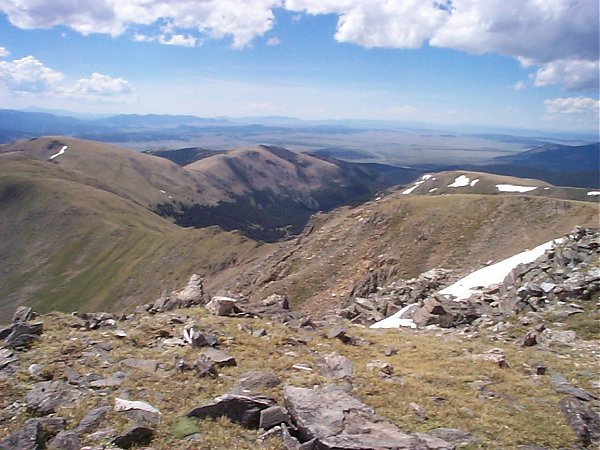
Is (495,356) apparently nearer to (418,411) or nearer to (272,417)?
(418,411)

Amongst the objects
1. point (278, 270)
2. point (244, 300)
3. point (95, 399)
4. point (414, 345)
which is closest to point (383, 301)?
point (244, 300)

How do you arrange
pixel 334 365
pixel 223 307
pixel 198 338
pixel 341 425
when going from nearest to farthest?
pixel 341 425
pixel 334 365
pixel 198 338
pixel 223 307

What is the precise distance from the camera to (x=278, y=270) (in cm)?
6594

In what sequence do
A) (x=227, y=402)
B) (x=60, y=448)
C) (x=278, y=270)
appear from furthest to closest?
(x=278, y=270) → (x=227, y=402) → (x=60, y=448)

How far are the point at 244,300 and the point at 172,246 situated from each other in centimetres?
12702

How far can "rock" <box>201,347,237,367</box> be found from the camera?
14234 mm

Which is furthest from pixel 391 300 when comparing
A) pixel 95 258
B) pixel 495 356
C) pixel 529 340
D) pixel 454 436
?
pixel 95 258

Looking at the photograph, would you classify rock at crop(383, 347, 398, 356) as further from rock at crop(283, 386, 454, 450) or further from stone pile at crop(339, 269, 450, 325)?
stone pile at crop(339, 269, 450, 325)

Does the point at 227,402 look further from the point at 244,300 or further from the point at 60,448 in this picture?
the point at 244,300

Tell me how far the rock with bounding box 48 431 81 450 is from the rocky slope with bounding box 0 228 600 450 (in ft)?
0.11

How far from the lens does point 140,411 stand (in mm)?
11094

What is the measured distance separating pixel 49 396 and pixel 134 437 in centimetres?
329

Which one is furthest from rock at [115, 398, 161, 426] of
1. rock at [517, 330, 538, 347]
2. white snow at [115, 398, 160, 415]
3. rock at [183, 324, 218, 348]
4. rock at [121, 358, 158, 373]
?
rock at [517, 330, 538, 347]

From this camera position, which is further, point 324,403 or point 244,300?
point 244,300
